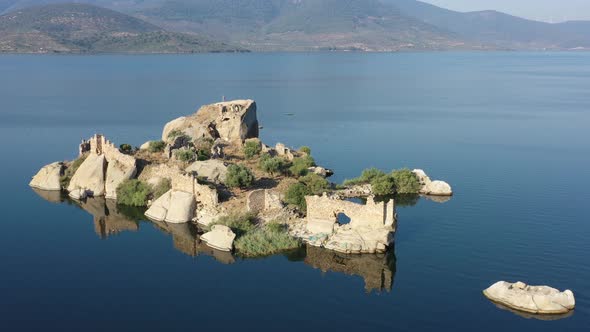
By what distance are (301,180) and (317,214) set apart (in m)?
8.19

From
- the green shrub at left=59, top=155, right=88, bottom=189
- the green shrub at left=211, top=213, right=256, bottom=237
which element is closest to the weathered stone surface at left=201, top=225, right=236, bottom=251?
the green shrub at left=211, top=213, right=256, bottom=237

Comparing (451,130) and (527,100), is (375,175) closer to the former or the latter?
(451,130)

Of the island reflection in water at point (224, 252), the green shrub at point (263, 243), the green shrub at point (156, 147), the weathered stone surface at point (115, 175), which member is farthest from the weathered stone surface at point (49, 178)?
the green shrub at point (263, 243)

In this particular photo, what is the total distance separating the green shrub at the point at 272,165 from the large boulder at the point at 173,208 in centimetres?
729

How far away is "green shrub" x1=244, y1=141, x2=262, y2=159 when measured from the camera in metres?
51.3

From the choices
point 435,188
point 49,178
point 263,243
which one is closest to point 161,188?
point 263,243

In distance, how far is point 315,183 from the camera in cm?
4500

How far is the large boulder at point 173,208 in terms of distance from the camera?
41656 millimetres

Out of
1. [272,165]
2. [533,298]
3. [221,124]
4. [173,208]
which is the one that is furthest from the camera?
[221,124]

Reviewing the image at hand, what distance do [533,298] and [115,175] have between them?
31535 mm

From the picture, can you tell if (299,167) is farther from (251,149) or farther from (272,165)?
(251,149)

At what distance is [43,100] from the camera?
110 metres

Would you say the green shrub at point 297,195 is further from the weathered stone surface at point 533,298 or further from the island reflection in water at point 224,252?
the weathered stone surface at point 533,298

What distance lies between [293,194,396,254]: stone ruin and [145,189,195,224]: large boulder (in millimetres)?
8104
